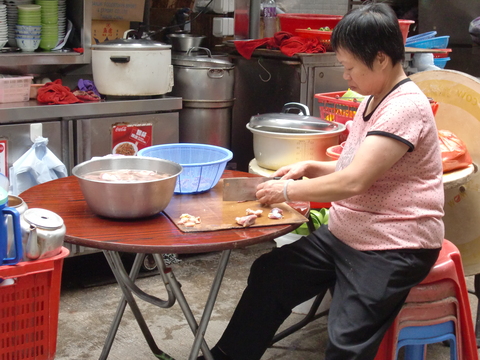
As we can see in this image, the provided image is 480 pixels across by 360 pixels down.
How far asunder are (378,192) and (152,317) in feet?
5.77

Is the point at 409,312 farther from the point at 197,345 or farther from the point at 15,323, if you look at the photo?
the point at 15,323

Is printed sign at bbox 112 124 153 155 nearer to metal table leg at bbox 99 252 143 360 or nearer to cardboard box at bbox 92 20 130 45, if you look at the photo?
cardboard box at bbox 92 20 130 45

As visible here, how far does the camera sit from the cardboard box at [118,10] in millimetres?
4133

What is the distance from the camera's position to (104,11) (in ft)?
13.7

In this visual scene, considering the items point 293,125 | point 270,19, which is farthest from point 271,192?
point 270,19

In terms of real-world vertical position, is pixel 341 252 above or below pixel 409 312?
above

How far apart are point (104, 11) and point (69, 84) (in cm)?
55

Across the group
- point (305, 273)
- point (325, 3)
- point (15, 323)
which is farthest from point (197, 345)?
point (325, 3)

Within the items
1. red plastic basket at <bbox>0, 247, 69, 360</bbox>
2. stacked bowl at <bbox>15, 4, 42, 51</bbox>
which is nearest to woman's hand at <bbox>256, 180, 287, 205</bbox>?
red plastic basket at <bbox>0, 247, 69, 360</bbox>

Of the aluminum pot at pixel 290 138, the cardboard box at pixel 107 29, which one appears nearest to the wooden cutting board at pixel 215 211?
the aluminum pot at pixel 290 138

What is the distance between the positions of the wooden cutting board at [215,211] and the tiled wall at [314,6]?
5.03m

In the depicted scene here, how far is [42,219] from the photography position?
1610mm

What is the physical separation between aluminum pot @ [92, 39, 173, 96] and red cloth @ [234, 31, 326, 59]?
2.83ft

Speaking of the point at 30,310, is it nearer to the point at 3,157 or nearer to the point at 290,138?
the point at 290,138
